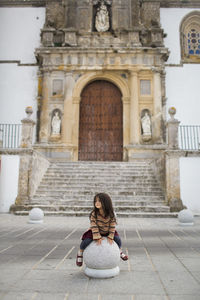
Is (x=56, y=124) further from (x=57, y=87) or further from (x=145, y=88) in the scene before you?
(x=145, y=88)

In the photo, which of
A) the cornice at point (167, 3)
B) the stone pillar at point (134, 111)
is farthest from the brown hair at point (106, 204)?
the cornice at point (167, 3)

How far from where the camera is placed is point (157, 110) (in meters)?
14.5

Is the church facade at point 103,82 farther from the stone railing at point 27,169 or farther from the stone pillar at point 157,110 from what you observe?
the stone railing at point 27,169

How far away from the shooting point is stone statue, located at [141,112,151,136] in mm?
14242

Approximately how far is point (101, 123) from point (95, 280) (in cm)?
1249

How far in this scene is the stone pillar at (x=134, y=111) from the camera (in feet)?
46.3

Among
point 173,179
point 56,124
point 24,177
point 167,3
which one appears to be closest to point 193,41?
point 167,3

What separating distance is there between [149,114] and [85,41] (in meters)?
5.29

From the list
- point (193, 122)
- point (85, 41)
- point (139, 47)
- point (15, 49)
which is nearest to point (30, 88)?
point (15, 49)

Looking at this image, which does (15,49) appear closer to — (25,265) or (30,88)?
(30,88)

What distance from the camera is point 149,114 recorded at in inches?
575

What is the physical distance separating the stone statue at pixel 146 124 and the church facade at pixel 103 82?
2.0 inches

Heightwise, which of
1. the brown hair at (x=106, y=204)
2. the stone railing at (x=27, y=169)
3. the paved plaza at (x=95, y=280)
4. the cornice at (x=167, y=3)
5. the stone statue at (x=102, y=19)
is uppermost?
the cornice at (x=167, y=3)

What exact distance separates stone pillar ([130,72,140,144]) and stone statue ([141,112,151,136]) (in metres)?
0.30
